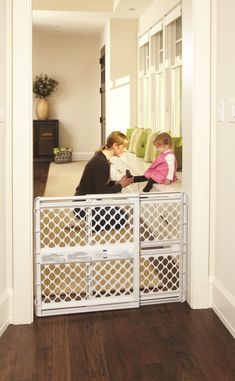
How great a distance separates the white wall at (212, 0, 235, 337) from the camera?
267 centimetres

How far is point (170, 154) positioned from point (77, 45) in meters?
7.27

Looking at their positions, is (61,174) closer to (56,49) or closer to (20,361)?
(56,49)

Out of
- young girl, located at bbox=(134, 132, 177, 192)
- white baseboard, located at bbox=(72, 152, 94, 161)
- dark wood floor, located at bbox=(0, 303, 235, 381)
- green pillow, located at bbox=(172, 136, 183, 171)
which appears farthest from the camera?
white baseboard, located at bbox=(72, 152, 94, 161)

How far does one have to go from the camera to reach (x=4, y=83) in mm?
2699

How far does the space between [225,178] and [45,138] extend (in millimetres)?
8415

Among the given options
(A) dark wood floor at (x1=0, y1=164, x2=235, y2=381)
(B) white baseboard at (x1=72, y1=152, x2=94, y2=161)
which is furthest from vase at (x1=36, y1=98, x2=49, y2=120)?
(A) dark wood floor at (x1=0, y1=164, x2=235, y2=381)

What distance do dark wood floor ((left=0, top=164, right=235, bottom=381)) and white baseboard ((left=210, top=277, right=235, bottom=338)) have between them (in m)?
0.04

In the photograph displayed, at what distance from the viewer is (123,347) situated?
2.54 metres

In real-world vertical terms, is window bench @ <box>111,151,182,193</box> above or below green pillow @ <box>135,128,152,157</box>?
below

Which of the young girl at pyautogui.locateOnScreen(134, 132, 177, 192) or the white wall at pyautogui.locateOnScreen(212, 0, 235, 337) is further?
the young girl at pyautogui.locateOnScreen(134, 132, 177, 192)

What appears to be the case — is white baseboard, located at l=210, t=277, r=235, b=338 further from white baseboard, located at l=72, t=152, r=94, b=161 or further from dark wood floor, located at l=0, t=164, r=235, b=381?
white baseboard, located at l=72, t=152, r=94, b=161

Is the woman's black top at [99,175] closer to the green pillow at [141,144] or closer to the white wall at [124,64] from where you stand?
the green pillow at [141,144]

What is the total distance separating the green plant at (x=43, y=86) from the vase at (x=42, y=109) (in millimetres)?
122

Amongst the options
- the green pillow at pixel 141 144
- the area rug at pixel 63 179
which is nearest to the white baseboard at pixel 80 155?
the area rug at pixel 63 179
